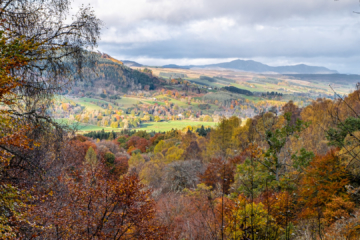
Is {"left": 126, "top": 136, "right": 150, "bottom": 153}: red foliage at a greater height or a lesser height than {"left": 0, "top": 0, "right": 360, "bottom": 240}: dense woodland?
lesser

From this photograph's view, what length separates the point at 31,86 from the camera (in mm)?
5906

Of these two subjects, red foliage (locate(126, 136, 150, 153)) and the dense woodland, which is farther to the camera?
red foliage (locate(126, 136, 150, 153))

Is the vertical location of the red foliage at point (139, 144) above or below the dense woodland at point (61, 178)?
below

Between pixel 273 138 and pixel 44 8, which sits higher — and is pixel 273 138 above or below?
below

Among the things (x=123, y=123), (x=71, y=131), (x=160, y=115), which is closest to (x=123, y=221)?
(x=71, y=131)

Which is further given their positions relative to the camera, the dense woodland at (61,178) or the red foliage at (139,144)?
the red foliage at (139,144)

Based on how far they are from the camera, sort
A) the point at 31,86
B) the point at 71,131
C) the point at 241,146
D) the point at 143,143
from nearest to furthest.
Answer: the point at 31,86 → the point at 71,131 → the point at 241,146 → the point at 143,143

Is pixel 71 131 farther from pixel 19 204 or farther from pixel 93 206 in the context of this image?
pixel 93 206

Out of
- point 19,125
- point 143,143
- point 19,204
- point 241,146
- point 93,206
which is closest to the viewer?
point 19,204

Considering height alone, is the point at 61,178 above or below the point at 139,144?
above

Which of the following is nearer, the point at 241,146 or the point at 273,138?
Result: the point at 273,138

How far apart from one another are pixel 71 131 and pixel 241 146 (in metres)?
37.0

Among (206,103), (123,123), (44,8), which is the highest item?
(44,8)

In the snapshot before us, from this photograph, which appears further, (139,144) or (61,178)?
(139,144)
